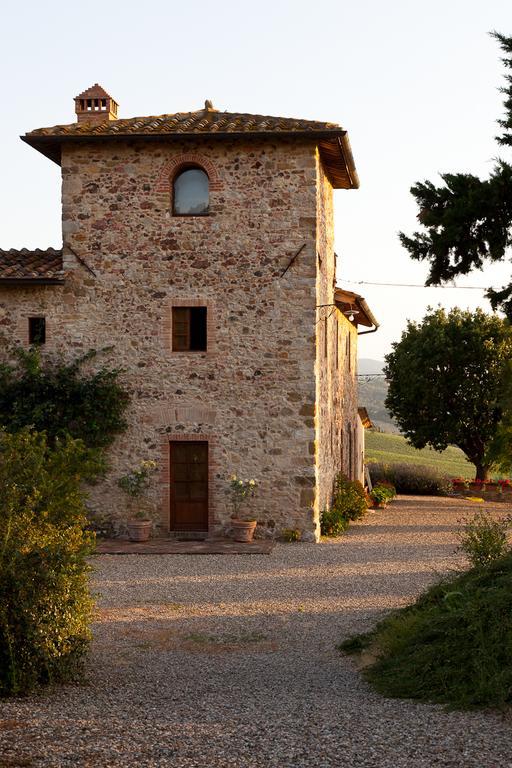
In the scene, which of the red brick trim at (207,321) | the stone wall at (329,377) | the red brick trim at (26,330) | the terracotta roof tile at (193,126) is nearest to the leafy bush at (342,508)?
the stone wall at (329,377)

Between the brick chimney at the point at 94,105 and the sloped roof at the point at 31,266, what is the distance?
8.15 ft

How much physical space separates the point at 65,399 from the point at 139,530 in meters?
2.56

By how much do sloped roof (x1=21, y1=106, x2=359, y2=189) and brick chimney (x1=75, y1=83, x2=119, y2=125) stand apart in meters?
0.25

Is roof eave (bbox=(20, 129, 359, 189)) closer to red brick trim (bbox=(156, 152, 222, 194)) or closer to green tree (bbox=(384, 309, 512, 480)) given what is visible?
red brick trim (bbox=(156, 152, 222, 194))

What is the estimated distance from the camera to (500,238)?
320 inches

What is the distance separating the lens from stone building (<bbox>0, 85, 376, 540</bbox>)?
50.4 ft

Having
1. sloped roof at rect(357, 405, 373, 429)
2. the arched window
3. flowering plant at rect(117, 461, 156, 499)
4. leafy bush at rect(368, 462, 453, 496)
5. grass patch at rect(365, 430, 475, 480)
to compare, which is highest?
the arched window

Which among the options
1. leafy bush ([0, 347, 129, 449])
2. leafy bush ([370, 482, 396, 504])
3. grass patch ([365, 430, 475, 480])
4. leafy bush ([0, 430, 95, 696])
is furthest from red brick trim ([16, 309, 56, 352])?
grass patch ([365, 430, 475, 480])

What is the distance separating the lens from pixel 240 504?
1543cm

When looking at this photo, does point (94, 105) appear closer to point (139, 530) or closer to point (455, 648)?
point (139, 530)

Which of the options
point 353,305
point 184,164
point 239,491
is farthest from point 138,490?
point 353,305

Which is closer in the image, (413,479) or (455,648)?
(455,648)

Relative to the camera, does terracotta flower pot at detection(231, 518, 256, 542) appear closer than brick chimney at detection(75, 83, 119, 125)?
Yes

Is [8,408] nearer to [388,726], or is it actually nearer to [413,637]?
[413,637]
